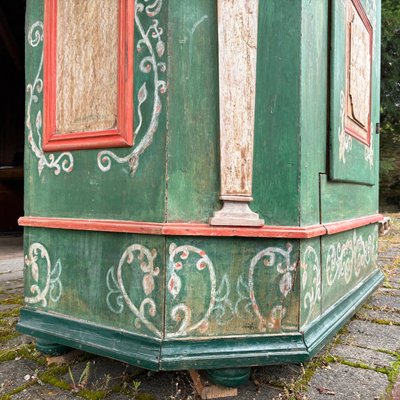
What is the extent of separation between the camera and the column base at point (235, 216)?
1600 mm

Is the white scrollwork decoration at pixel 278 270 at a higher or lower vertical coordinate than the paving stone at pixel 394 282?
higher

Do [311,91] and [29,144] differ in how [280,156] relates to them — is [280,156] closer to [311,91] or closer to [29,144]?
[311,91]

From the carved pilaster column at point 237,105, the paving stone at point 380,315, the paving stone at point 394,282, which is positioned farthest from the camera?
the paving stone at point 394,282

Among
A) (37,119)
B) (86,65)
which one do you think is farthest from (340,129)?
(37,119)

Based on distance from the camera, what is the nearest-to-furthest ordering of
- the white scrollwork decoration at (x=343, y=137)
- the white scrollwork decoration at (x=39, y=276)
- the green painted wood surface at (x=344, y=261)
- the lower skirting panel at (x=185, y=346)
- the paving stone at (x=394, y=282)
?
the lower skirting panel at (x=185, y=346), the white scrollwork decoration at (x=39, y=276), the green painted wood surface at (x=344, y=261), the white scrollwork decoration at (x=343, y=137), the paving stone at (x=394, y=282)

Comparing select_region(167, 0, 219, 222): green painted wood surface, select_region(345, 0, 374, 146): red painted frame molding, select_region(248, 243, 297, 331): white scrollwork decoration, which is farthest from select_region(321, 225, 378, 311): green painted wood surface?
select_region(167, 0, 219, 222): green painted wood surface

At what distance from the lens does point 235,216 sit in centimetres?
162

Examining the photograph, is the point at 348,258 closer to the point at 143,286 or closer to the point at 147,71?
the point at 143,286

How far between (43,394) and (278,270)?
107cm

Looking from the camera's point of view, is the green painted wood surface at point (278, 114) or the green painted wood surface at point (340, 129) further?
the green painted wood surface at point (340, 129)

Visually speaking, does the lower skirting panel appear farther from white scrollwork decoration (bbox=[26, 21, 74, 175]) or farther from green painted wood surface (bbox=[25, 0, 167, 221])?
white scrollwork decoration (bbox=[26, 21, 74, 175])

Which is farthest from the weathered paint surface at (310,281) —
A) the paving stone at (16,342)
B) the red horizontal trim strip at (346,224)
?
the paving stone at (16,342)

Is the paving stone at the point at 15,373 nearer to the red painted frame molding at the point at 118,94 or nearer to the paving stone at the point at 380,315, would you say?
the red painted frame molding at the point at 118,94

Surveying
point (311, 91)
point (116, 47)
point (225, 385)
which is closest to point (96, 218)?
point (116, 47)
